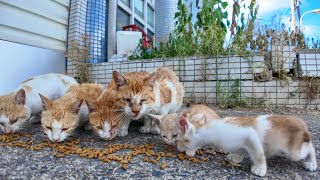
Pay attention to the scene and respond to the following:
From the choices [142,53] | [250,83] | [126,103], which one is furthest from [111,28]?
[126,103]

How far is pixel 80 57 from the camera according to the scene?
3885 millimetres

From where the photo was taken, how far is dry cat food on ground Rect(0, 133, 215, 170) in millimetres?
1403

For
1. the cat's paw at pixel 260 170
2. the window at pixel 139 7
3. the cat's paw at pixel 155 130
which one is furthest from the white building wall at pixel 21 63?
the cat's paw at pixel 260 170

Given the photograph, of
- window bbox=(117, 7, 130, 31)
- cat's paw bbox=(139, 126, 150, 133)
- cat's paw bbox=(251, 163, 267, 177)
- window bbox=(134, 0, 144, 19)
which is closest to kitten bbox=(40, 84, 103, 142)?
cat's paw bbox=(139, 126, 150, 133)

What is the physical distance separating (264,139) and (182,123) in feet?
1.37

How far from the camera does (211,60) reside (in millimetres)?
3389

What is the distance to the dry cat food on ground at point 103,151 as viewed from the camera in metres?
1.40

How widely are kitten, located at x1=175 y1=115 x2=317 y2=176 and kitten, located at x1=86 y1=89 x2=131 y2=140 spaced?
0.67 m

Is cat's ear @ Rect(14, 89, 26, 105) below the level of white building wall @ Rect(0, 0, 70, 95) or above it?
below

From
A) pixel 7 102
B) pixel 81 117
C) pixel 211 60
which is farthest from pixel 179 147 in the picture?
pixel 211 60

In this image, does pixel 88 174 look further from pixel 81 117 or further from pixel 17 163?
pixel 81 117

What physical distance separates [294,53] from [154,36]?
4.27 metres

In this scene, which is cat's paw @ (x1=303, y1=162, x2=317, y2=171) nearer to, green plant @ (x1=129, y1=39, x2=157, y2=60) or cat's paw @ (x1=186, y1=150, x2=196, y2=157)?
cat's paw @ (x1=186, y1=150, x2=196, y2=157)

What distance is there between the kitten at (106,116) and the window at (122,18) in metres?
3.71
